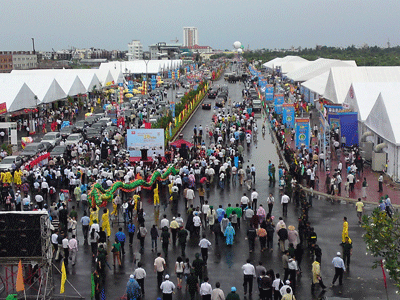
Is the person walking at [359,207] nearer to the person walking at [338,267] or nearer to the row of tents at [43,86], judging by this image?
the person walking at [338,267]

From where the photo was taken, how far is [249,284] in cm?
1241

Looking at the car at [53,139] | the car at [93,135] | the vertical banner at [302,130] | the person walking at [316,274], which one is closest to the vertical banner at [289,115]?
the vertical banner at [302,130]

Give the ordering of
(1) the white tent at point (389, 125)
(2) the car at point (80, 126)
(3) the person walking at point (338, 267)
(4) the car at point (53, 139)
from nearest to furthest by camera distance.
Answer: (3) the person walking at point (338, 267) < (1) the white tent at point (389, 125) < (4) the car at point (53, 139) < (2) the car at point (80, 126)

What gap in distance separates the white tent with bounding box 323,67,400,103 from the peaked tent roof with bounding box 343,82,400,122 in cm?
652

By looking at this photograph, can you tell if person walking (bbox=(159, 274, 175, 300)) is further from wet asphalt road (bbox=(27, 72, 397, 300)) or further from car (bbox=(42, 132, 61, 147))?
car (bbox=(42, 132, 61, 147))

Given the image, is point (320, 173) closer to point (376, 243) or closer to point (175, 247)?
point (175, 247)

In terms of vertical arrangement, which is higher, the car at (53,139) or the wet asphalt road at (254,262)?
the car at (53,139)

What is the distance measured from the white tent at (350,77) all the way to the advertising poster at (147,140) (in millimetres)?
17642

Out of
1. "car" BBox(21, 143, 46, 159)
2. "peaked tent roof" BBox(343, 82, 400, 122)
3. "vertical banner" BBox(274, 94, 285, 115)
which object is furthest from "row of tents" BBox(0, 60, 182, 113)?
"peaked tent roof" BBox(343, 82, 400, 122)

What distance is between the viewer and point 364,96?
1225 inches

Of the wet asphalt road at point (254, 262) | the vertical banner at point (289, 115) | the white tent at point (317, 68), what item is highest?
the white tent at point (317, 68)

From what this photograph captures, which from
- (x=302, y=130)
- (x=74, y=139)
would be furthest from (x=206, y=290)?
(x=74, y=139)

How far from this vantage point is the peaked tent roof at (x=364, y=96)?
29.9 m

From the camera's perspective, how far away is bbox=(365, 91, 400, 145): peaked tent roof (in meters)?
23.1
